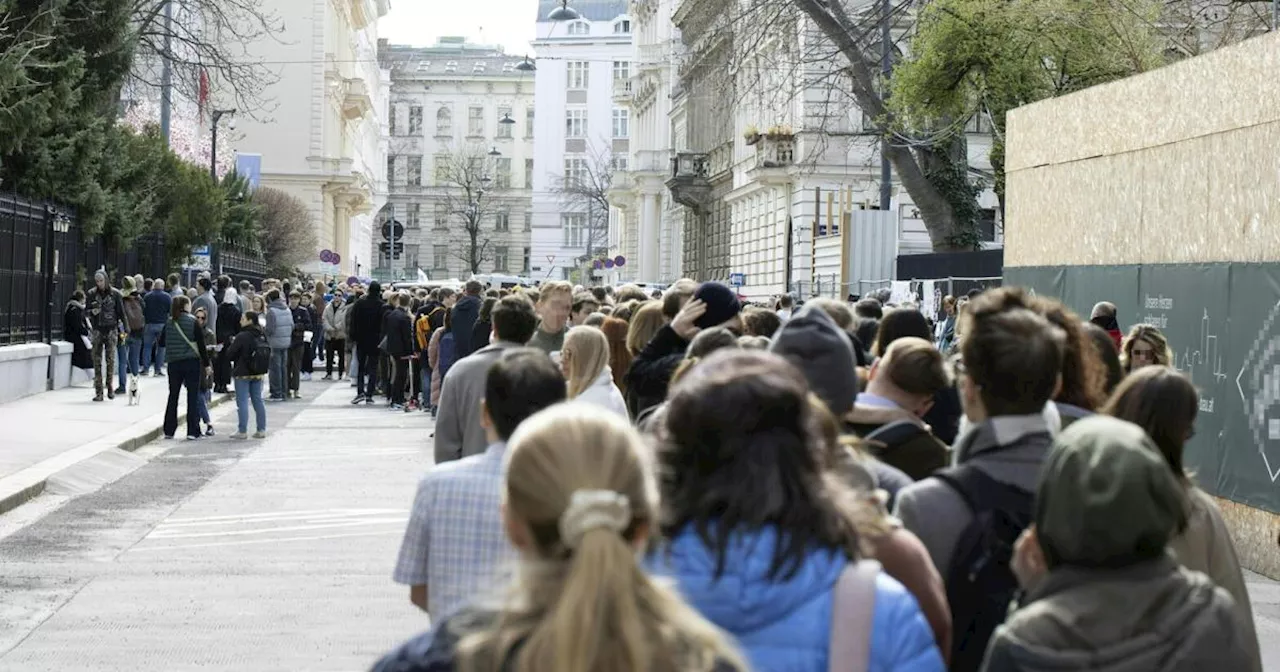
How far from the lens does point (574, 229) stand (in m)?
144

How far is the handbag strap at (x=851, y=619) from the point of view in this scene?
12.1 ft

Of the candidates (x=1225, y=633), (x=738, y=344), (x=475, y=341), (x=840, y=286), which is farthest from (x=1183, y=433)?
(x=840, y=286)

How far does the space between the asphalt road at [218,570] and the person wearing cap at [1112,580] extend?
6.00 meters

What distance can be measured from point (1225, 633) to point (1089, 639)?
27 cm

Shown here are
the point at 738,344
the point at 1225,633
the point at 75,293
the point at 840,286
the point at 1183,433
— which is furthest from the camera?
the point at 840,286

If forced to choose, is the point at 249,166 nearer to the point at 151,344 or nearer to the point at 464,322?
the point at 151,344

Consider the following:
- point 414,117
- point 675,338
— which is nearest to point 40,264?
point 675,338

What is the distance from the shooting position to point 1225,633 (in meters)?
3.93

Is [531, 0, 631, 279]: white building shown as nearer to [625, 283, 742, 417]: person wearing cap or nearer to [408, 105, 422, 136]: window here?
[408, 105, 422, 136]: window

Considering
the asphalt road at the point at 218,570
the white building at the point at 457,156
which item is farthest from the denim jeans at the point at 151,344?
the white building at the point at 457,156

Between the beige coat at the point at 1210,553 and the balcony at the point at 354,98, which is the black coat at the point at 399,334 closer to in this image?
the beige coat at the point at 1210,553

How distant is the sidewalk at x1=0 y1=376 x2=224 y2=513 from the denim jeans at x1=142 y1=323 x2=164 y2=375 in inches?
170

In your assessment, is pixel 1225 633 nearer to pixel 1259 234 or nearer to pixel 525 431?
pixel 525 431

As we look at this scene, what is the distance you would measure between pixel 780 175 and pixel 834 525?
5345 cm
